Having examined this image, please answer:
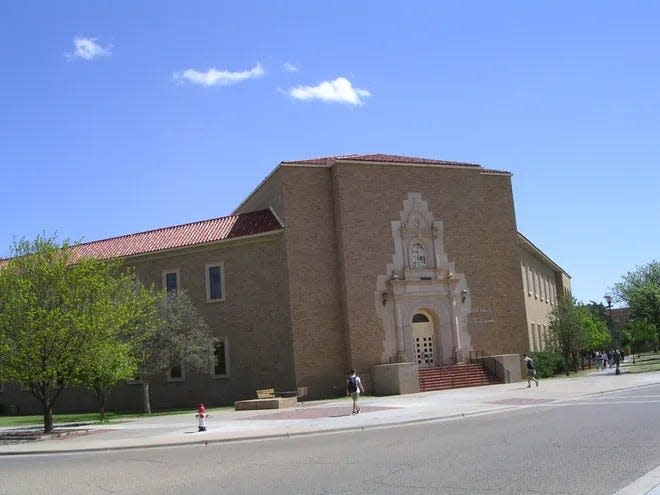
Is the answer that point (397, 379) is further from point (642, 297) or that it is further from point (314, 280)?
point (642, 297)

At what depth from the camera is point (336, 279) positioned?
38094 millimetres

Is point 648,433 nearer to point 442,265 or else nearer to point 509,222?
point 442,265

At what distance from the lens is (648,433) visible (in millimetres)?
14234

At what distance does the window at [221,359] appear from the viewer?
125 feet

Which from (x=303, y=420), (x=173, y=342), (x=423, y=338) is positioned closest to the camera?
(x=303, y=420)

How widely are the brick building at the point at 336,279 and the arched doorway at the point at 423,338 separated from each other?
3.1 inches

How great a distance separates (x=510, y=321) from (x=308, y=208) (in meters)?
14.3

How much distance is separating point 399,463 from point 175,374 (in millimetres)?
28659

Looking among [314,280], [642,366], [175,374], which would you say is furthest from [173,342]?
[642,366]

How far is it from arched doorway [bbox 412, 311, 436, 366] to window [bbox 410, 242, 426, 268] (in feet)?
8.88

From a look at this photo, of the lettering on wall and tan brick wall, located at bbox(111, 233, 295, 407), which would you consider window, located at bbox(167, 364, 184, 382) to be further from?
the lettering on wall

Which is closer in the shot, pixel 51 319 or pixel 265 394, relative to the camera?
pixel 51 319

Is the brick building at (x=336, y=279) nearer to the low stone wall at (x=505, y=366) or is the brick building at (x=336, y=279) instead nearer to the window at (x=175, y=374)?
the window at (x=175, y=374)

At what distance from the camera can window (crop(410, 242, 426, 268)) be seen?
130 feet
